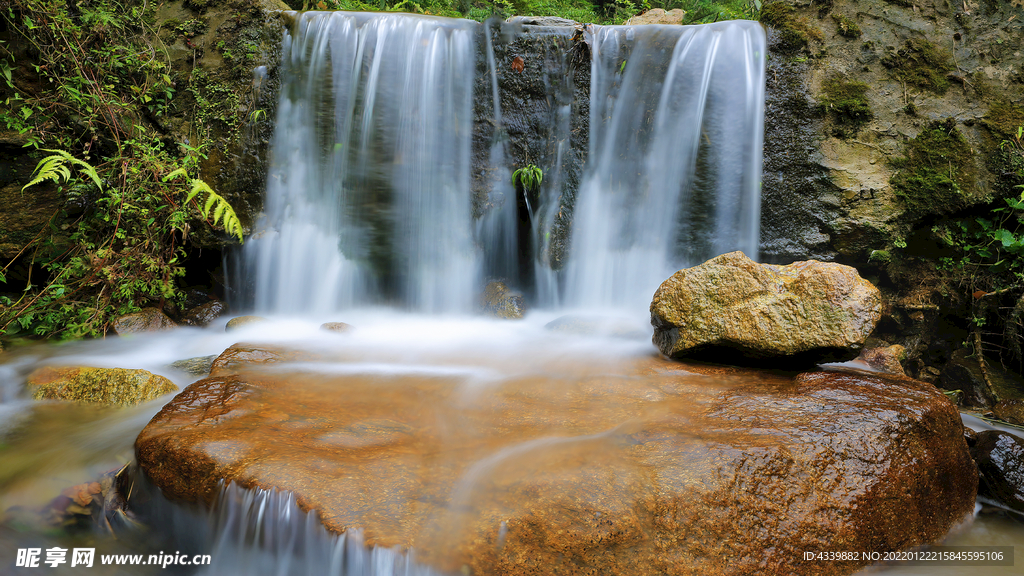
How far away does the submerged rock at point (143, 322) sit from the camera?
5076 millimetres

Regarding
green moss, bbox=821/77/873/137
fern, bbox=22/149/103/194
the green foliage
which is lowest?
fern, bbox=22/149/103/194

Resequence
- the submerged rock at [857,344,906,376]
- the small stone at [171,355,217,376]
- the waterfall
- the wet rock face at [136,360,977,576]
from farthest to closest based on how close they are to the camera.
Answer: the waterfall
the submerged rock at [857,344,906,376]
the small stone at [171,355,217,376]
the wet rock face at [136,360,977,576]

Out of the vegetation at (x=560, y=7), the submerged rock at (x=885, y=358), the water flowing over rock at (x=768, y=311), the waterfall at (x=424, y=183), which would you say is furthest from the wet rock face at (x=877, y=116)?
the vegetation at (x=560, y=7)

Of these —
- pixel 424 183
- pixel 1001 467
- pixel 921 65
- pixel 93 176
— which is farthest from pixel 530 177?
pixel 1001 467

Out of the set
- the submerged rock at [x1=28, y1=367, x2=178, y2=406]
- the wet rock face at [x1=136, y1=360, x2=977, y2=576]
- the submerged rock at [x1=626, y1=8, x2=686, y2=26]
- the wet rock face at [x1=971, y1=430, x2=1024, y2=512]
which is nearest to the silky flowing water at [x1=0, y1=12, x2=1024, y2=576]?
the submerged rock at [x1=28, y1=367, x2=178, y2=406]

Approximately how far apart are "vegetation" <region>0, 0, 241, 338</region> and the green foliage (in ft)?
11.0

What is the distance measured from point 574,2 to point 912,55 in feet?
22.0

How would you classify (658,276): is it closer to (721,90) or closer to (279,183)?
(721,90)

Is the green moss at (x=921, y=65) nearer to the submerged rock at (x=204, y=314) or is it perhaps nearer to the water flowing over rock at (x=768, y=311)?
the water flowing over rock at (x=768, y=311)

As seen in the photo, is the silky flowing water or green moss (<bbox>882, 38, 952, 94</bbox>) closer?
the silky flowing water

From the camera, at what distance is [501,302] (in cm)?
604

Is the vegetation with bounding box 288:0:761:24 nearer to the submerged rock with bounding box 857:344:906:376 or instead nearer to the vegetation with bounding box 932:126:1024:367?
the vegetation with bounding box 932:126:1024:367

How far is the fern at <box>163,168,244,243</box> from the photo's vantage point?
211 inches

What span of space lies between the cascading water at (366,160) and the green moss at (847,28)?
4.13 metres
